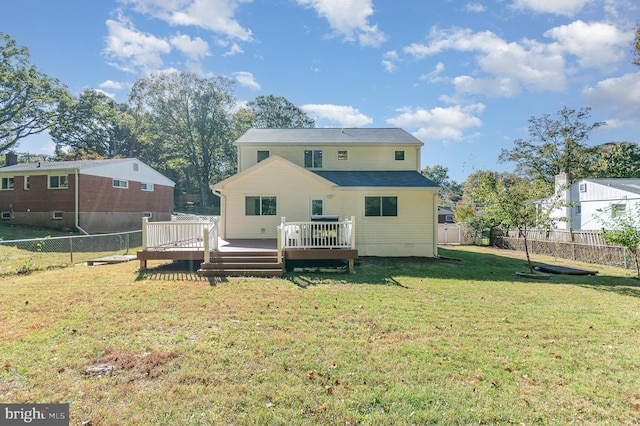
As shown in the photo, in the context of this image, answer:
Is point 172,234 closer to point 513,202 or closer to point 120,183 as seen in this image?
point 513,202

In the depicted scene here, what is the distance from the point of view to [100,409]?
2820 mm

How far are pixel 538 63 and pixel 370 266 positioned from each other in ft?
48.7

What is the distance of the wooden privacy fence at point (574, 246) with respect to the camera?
1270 cm

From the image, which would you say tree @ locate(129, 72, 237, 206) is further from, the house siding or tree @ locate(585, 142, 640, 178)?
tree @ locate(585, 142, 640, 178)

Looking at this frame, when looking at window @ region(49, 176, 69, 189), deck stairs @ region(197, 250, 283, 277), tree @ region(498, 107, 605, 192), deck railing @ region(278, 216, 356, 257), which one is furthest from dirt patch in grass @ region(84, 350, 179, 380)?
tree @ region(498, 107, 605, 192)

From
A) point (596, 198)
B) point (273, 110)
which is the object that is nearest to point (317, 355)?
point (596, 198)

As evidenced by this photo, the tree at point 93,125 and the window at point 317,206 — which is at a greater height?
the tree at point 93,125

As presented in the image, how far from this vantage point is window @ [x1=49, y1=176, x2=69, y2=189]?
65.9 feet

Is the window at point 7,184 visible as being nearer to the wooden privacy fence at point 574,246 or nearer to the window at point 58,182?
the window at point 58,182

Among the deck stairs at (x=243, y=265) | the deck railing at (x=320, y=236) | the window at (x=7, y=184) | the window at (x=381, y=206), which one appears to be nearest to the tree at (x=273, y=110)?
the window at (x=7, y=184)

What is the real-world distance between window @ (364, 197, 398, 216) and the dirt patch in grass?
10.1 m

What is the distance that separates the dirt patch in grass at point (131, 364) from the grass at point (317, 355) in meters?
0.02

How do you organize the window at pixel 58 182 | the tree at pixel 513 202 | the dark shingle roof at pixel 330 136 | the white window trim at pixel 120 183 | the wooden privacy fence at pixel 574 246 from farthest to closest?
the white window trim at pixel 120 183 → the window at pixel 58 182 → the dark shingle roof at pixel 330 136 → the wooden privacy fence at pixel 574 246 → the tree at pixel 513 202

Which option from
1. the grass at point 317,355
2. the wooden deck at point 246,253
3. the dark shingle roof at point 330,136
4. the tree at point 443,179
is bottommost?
the grass at point 317,355
